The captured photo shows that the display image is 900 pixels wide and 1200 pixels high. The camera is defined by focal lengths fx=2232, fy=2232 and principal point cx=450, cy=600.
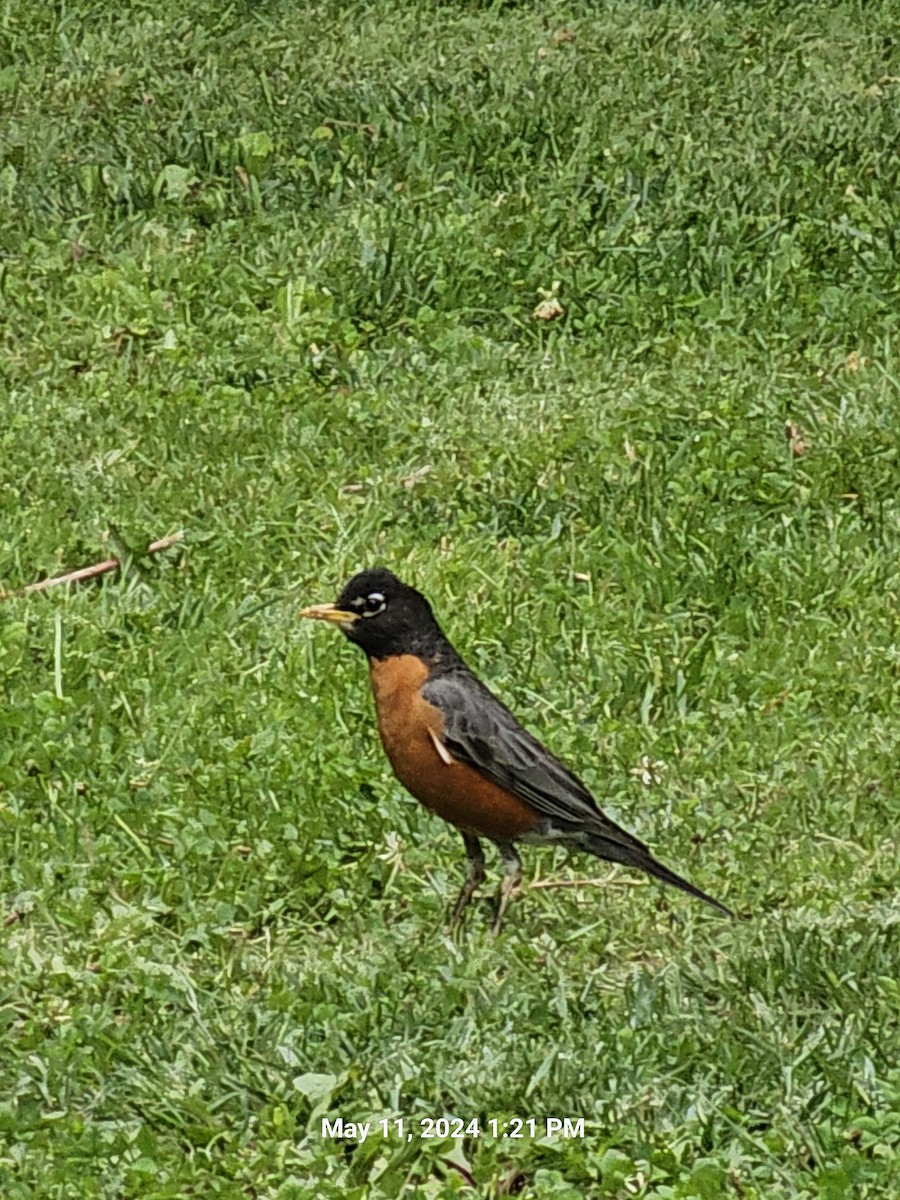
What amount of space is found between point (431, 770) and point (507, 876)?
0.38 meters

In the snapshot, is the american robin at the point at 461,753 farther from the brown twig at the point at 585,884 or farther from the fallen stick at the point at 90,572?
the fallen stick at the point at 90,572

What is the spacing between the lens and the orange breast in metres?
5.29

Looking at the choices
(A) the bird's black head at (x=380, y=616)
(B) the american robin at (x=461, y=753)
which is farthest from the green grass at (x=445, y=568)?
(A) the bird's black head at (x=380, y=616)

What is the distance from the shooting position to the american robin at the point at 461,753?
17.4 feet

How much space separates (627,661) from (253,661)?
112 cm

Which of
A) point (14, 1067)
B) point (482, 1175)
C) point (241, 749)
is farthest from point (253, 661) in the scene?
point (482, 1175)

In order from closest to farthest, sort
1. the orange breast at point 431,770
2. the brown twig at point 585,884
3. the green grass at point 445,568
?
the green grass at point 445,568 < the orange breast at point 431,770 < the brown twig at point 585,884

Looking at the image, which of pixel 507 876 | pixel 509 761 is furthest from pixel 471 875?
pixel 509 761

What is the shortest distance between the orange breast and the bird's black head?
0.06 metres

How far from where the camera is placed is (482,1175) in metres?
4.45

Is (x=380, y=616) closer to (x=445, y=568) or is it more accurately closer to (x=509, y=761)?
(x=509, y=761)
